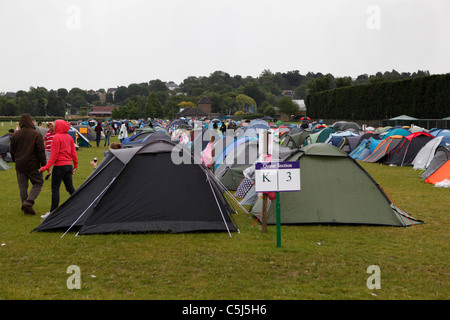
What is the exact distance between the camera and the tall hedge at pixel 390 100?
1601 inches

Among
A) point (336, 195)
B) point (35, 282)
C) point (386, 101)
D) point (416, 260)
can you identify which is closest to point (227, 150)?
point (336, 195)

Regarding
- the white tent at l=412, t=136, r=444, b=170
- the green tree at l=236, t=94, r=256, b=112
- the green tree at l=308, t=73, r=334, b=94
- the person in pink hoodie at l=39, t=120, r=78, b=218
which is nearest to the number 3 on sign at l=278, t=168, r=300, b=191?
the person in pink hoodie at l=39, t=120, r=78, b=218

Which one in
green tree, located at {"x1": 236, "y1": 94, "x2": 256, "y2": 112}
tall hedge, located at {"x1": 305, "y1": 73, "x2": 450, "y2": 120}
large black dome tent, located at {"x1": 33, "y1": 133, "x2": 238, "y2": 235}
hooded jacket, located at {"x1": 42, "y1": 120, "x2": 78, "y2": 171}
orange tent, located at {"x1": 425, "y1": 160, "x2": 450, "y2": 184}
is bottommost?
orange tent, located at {"x1": 425, "y1": 160, "x2": 450, "y2": 184}

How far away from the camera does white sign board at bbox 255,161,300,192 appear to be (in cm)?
704

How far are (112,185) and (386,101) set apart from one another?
48.1 m

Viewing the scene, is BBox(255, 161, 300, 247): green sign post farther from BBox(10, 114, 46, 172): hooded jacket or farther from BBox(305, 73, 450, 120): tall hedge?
BBox(305, 73, 450, 120): tall hedge

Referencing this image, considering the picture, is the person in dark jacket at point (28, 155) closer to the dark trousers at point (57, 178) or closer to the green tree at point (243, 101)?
the dark trousers at point (57, 178)

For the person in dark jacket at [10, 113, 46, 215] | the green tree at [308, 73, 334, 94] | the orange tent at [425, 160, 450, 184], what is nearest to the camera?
the person in dark jacket at [10, 113, 46, 215]

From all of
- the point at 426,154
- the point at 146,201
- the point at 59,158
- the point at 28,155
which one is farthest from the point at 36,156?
the point at 426,154

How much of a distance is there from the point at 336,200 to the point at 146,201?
12.0 ft

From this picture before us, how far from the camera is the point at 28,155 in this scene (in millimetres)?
8914

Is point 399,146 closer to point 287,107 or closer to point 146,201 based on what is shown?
point 146,201

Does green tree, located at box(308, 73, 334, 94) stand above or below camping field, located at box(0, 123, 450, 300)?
above

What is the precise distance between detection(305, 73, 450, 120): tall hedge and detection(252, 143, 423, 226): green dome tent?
35.3m
